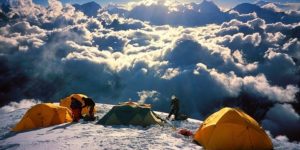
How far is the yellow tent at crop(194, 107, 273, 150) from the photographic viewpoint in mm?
18328

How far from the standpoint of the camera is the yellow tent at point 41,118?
81.0ft

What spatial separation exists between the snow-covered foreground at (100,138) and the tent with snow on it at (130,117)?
0.79 metres

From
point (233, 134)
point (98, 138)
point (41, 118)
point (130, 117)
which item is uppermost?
point (233, 134)

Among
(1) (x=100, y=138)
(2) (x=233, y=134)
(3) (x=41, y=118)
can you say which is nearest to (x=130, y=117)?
(1) (x=100, y=138)

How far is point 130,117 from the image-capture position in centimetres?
2438

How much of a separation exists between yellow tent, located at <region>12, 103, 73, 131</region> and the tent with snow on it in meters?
3.77

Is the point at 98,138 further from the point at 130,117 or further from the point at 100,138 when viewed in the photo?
the point at 130,117

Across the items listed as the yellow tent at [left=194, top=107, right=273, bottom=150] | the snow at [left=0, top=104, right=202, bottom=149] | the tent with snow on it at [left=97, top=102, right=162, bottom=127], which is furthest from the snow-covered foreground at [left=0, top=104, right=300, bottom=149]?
the yellow tent at [left=194, top=107, right=273, bottom=150]

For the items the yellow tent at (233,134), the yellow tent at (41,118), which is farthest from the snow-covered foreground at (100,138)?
the yellow tent at (41,118)

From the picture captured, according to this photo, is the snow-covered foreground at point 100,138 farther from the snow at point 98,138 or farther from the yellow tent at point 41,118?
the yellow tent at point 41,118

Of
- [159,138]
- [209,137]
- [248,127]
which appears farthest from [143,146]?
[248,127]

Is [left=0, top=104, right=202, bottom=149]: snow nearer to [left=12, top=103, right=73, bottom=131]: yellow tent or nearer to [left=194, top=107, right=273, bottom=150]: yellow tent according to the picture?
[left=194, top=107, right=273, bottom=150]: yellow tent

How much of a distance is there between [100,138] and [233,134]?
8050mm

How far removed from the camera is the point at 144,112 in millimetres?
24781
